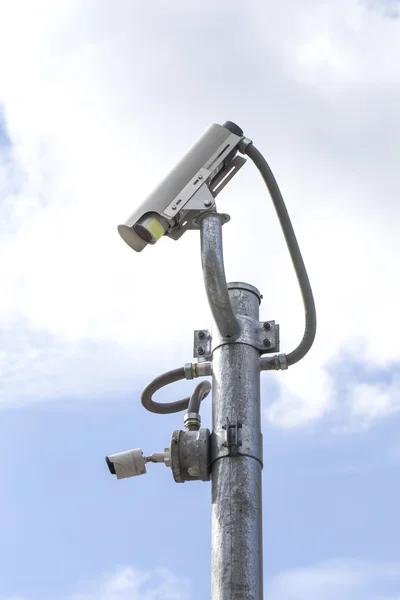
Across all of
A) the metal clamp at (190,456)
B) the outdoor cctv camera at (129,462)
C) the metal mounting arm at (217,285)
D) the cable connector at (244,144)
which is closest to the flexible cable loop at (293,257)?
the cable connector at (244,144)

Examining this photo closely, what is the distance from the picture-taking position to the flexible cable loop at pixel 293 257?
4254 mm

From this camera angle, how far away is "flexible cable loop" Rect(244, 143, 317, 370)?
167 inches

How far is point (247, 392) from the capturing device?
3.99 m

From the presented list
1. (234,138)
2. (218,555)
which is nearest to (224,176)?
(234,138)

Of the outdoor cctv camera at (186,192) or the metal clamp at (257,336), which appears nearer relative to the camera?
the metal clamp at (257,336)

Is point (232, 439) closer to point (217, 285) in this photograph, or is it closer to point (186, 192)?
point (217, 285)

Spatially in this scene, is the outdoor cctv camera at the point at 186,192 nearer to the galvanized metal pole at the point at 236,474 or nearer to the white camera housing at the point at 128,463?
the galvanized metal pole at the point at 236,474

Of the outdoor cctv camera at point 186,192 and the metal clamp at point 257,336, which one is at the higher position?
the outdoor cctv camera at point 186,192

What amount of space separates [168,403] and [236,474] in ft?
2.93

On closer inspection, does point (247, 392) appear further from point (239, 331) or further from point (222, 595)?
point (222, 595)

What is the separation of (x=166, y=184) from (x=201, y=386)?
1.03 meters

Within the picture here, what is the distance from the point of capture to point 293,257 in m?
4.45

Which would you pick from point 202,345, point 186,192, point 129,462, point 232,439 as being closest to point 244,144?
point 186,192

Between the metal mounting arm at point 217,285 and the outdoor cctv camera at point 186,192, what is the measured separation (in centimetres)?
25
